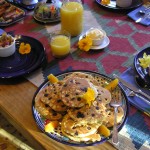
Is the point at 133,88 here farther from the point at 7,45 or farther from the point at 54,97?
the point at 7,45

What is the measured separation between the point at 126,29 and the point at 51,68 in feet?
1.52

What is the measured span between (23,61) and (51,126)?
41 centimetres

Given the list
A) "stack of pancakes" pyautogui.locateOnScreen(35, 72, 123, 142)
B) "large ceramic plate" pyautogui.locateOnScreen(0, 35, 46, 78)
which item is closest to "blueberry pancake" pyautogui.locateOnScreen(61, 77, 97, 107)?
"stack of pancakes" pyautogui.locateOnScreen(35, 72, 123, 142)

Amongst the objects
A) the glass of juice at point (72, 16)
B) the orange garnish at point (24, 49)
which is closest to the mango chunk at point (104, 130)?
the orange garnish at point (24, 49)

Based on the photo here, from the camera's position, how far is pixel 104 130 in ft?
2.63

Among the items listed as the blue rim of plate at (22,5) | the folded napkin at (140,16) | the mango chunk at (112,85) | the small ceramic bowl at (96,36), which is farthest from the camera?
the blue rim of plate at (22,5)

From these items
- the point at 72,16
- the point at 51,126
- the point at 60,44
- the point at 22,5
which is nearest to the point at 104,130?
the point at 51,126

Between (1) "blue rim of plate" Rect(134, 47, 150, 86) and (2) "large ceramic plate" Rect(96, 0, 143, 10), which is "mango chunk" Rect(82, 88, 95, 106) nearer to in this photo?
(1) "blue rim of plate" Rect(134, 47, 150, 86)

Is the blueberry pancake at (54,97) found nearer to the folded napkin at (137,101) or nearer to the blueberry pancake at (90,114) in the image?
the blueberry pancake at (90,114)

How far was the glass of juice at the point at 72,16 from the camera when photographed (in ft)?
4.17

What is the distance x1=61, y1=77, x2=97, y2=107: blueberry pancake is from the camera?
0.81m

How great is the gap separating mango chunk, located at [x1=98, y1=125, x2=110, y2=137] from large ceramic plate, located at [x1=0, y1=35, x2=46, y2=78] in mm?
414

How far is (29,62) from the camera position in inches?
44.8

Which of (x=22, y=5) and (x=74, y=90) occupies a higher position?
(x=74, y=90)
